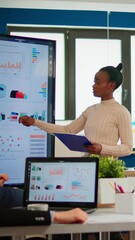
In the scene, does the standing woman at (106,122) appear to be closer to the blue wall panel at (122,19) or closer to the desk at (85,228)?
the desk at (85,228)

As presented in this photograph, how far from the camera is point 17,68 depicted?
9.84ft

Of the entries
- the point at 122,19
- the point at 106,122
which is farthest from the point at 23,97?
the point at 122,19

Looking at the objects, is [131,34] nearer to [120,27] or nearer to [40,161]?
[120,27]

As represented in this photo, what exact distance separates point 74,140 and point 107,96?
93 centimetres

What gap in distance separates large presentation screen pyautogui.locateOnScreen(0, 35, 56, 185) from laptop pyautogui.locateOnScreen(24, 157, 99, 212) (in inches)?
39.1

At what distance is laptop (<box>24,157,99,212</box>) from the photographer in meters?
1.90

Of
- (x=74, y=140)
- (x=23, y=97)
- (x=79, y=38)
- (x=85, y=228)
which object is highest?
(x=79, y=38)

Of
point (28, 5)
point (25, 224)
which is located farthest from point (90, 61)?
point (25, 224)

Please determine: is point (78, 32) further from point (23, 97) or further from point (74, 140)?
point (74, 140)

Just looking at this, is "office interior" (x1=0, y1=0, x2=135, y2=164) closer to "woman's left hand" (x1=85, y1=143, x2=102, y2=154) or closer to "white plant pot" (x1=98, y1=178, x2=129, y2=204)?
"woman's left hand" (x1=85, y1=143, x2=102, y2=154)

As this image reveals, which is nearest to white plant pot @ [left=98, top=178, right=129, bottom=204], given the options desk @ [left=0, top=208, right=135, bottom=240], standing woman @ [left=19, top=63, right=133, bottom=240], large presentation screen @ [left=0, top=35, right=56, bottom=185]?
desk @ [left=0, top=208, right=135, bottom=240]

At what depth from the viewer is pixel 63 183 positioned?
1.94 m

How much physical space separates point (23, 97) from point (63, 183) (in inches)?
47.0

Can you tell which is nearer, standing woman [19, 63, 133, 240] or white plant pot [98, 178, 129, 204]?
white plant pot [98, 178, 129, 204]
